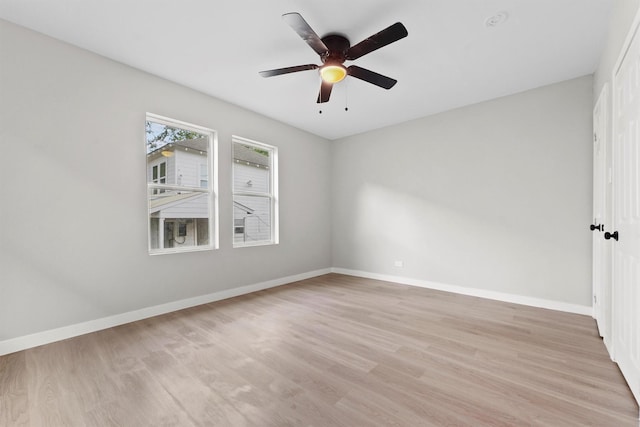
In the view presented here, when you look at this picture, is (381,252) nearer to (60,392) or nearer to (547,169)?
(547,169)

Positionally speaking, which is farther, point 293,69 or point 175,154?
point 175,154

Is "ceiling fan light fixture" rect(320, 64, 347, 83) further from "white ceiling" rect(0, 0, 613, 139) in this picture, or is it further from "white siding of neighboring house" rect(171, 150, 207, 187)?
"white siding of neighboring house" rect(171, 150, 207, 187)

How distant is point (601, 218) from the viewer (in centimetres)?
258

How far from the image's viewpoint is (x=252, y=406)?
64.1 inches

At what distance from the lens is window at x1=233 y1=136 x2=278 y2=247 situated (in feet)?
13.6

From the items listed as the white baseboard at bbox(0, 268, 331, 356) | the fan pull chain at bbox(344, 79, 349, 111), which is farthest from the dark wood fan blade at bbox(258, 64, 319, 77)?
the white baseboard at bbox(0, 268, 331, 356)

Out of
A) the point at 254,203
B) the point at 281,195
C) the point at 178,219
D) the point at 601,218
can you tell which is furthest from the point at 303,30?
the point at 601,218

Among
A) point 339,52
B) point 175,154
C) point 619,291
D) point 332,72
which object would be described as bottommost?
point 619,291

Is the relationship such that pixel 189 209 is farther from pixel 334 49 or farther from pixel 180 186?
pixel 334 49

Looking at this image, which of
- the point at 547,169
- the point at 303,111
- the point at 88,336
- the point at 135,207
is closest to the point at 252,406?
the point at 88,336

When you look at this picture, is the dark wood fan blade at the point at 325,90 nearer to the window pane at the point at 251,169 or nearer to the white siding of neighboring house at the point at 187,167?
the window pane at the point at 251,169

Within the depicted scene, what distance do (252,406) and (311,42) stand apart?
2.70 m

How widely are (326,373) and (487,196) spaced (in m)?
3.35

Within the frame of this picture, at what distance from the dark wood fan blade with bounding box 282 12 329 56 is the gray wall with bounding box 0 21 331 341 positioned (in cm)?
208
